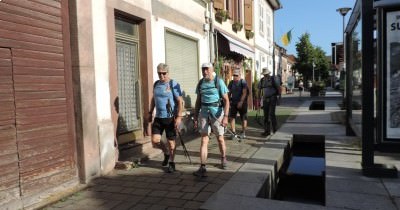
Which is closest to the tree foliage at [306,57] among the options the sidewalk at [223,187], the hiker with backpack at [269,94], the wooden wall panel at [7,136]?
the hiker with backpack at [269,94]

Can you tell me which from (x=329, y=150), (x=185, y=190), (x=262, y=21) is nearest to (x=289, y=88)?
(x=262, y=21)

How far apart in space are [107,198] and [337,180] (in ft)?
9.87

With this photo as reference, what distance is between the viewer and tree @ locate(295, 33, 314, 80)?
5416 centimetres

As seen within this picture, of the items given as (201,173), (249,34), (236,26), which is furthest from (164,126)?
(249,34)

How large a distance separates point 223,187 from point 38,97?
2.51 metres

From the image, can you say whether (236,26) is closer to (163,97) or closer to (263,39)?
(263,39)

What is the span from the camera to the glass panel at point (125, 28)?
7179mm

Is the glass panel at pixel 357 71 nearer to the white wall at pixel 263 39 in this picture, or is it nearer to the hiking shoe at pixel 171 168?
the hiking shoe at pixel 171 168

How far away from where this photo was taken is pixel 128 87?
7.54 metres

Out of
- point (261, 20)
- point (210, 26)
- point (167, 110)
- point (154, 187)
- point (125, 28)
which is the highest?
point (261, 20)

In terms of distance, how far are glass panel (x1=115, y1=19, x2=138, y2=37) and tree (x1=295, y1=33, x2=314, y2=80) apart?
48934 mm

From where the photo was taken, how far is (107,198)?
499 centimetres

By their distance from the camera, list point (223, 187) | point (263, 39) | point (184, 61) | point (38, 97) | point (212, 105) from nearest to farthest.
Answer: point (38, 97), point (223, 187), point (212, 105), point (184, 61), point (263, 39)

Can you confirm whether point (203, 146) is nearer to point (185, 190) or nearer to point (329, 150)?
point (185, 190)
